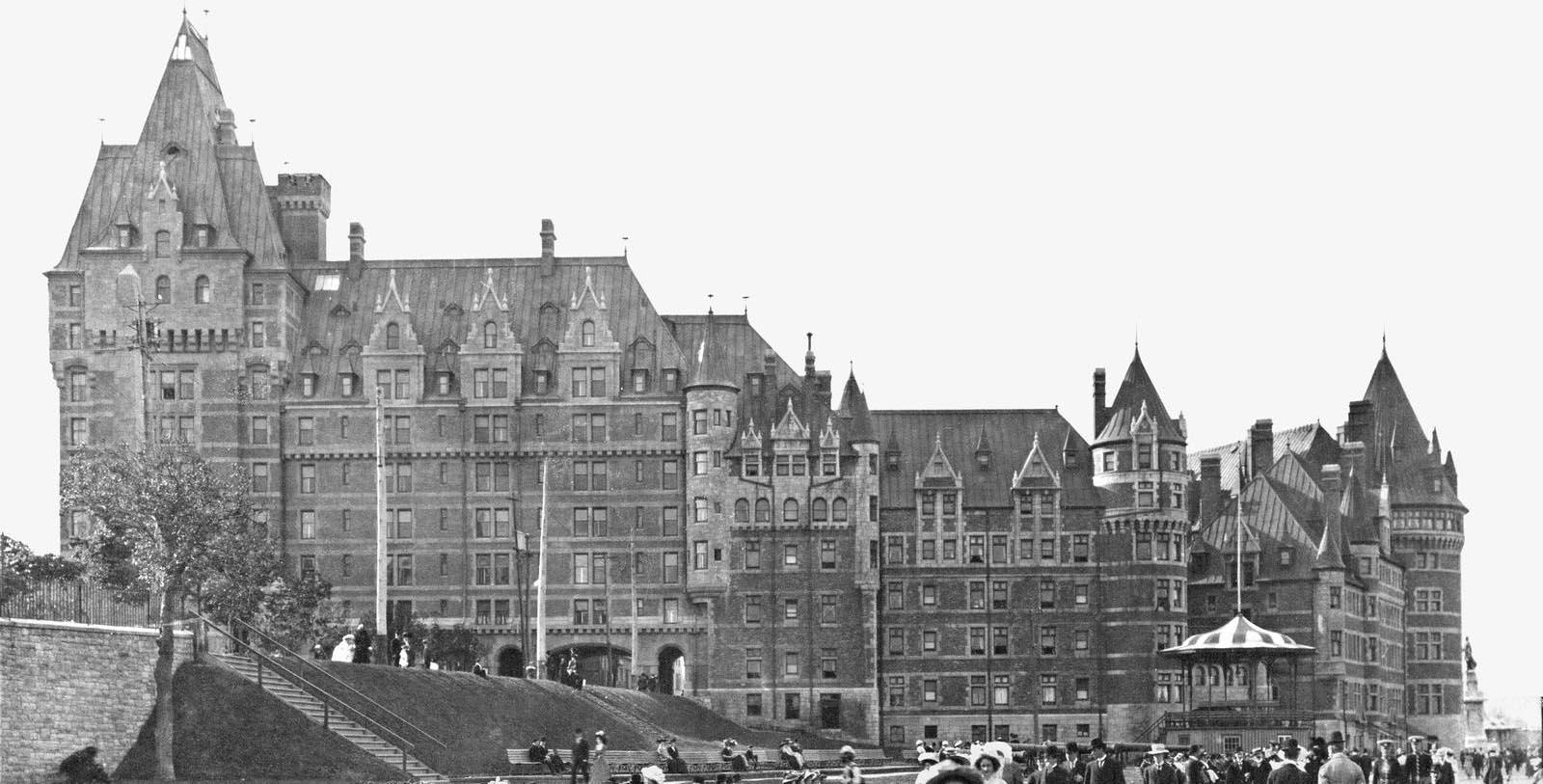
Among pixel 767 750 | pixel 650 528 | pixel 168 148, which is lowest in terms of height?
pixel 767 750

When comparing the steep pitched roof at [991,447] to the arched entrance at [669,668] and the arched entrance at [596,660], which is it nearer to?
the arched entrance at [669,668]

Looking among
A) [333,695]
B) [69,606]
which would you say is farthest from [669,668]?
[69,606]

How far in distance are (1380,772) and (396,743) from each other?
26631 mm

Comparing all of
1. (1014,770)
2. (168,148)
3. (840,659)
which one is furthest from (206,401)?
(1014,770)

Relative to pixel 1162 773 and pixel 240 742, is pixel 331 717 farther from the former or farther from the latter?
pixel 1162 773

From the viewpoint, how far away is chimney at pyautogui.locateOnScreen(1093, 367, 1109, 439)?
137375 millimetres

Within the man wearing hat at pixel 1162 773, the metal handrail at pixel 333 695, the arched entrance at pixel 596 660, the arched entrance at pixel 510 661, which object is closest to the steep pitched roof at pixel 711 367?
the arched entrance at pixel 596 660

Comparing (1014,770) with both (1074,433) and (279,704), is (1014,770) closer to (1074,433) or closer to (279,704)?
(279,704)

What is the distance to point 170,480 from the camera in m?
99.0

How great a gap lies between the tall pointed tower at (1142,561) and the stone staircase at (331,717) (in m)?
71.9

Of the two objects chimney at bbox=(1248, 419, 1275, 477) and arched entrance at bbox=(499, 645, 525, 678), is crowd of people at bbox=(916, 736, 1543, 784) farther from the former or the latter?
chimney at bbox=(1248, 419, 1275, 477)

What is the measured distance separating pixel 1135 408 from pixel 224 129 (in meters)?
52.9

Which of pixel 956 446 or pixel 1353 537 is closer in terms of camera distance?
pixel 956 446

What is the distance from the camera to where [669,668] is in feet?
441
